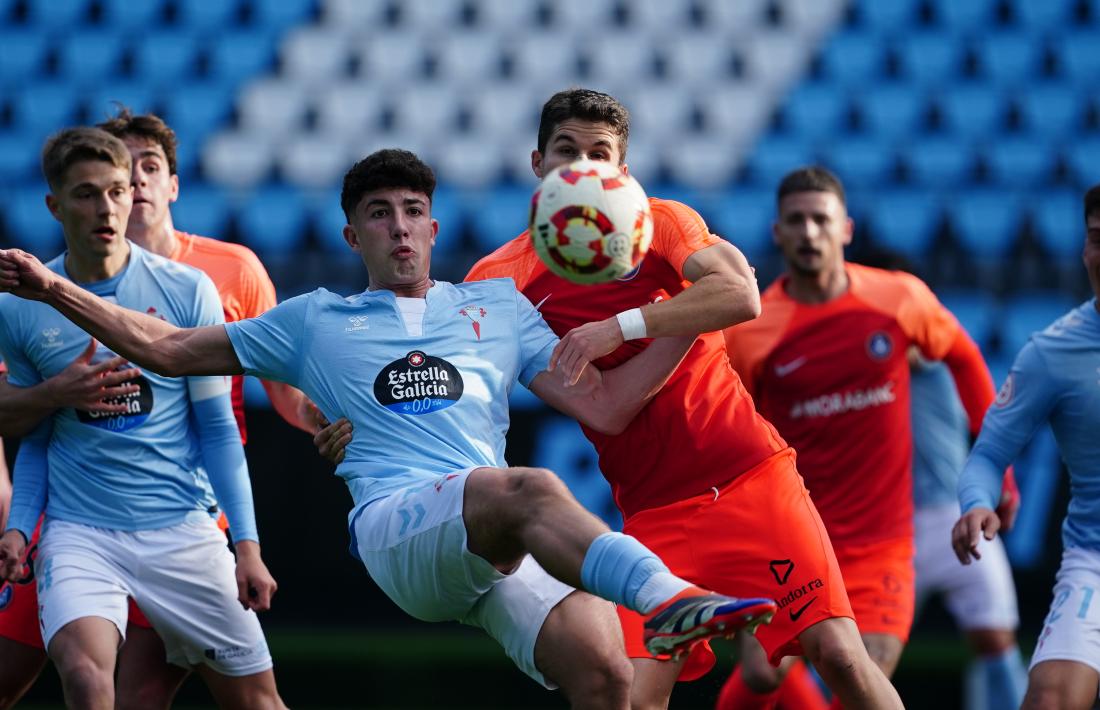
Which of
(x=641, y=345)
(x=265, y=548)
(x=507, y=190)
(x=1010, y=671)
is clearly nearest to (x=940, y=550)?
(x=1010, y=671)

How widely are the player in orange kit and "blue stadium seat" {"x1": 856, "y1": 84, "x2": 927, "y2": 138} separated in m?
9.33

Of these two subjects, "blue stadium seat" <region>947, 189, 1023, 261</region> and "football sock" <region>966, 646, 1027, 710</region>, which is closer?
"football sock" <region>966, 646, 1027, 710</region>

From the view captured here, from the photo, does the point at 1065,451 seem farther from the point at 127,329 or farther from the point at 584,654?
the point at 127,329

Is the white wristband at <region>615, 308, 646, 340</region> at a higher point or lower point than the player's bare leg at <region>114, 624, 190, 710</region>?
higher

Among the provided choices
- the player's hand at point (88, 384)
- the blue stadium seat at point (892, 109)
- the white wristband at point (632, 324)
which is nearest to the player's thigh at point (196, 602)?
the player's hand at point (88, 384)

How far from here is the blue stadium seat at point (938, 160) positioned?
1426 centimetres

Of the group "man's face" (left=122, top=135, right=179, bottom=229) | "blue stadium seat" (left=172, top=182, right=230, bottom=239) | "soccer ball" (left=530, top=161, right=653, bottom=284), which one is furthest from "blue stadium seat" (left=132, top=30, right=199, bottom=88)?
"soccer ball" (left=530, top=161, right=653, bottom=284)

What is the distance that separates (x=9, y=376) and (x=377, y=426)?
6.13 ft

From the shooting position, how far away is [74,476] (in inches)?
240

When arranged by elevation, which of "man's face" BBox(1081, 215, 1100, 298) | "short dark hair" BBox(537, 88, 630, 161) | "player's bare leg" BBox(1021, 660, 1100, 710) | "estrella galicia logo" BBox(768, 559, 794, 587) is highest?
"short dark hair" BBox(537, 88, 630, 161)

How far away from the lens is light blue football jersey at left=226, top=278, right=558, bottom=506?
206 inches

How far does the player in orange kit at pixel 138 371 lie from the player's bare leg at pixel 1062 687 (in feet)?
10.2

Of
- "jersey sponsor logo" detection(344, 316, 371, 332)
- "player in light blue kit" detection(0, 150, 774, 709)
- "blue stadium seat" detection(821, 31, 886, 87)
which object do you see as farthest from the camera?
"blue stadium seat" detection(821, 31, 886, 87)

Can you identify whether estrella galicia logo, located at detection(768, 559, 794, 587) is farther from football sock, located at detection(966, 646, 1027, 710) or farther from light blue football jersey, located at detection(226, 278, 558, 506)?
football sock, located at detection(966, 646, 1027, 710)
